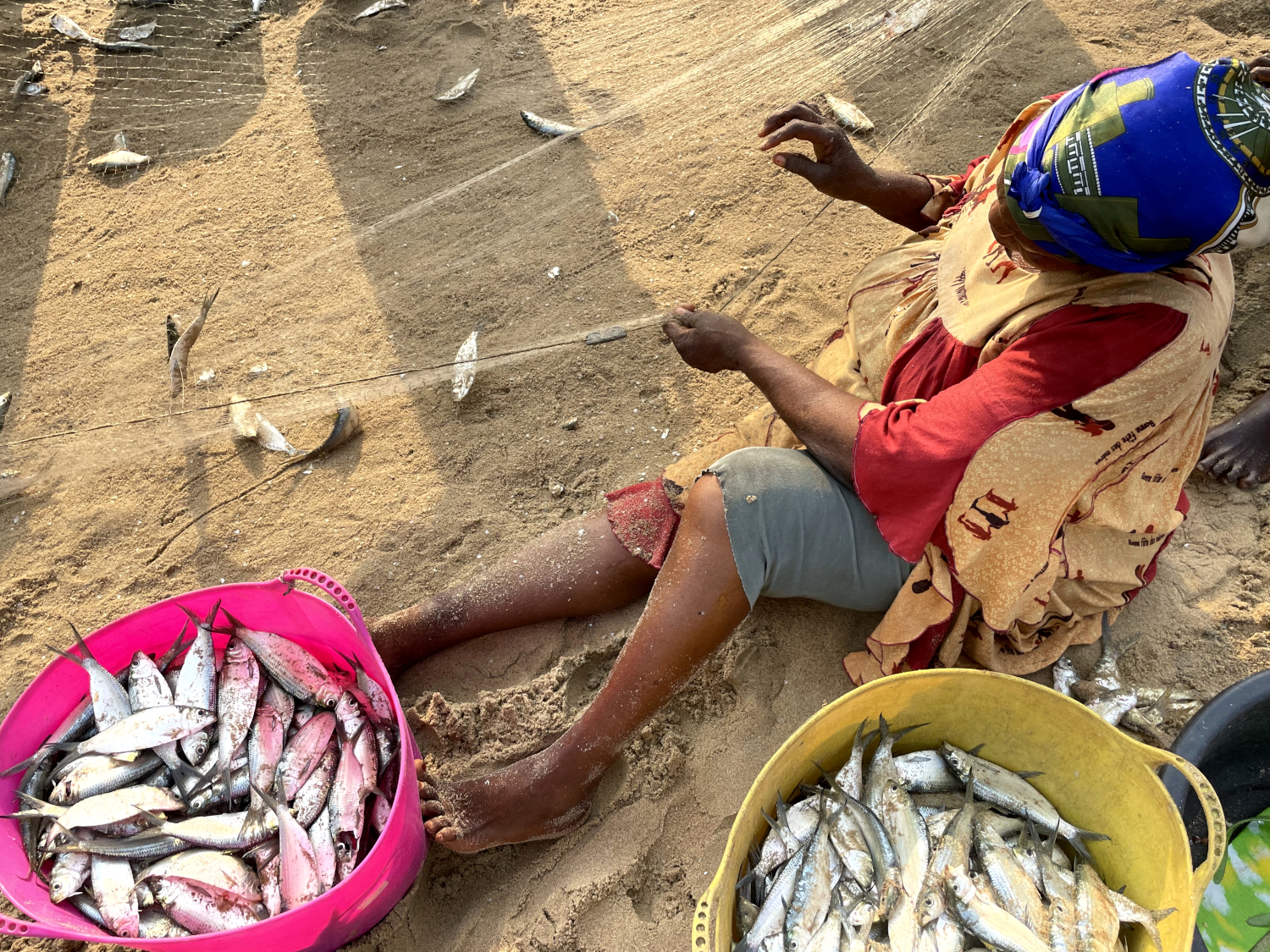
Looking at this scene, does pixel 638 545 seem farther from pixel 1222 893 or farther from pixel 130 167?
pixel 130 167

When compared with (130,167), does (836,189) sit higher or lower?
higher

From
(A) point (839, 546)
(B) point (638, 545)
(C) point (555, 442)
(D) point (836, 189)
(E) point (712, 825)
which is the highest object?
(D) point (836, 189)

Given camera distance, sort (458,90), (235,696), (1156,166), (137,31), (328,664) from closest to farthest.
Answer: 1. (1156,166)
2. (235,696)
3. (328,664)
4. (458,90)
5. (137,31)

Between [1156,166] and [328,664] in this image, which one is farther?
[328,664]

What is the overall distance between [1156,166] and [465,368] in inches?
91.5

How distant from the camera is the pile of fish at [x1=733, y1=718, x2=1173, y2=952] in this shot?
5.50 feet

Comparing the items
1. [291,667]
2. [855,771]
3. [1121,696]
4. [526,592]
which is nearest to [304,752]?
[291,667]

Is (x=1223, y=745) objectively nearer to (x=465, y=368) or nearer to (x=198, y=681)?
(x=198, y=681)

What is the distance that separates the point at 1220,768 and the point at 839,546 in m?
1.02

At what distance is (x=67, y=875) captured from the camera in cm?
179

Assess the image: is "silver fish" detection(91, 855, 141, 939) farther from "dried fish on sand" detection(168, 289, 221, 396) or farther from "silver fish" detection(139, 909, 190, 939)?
"dried fish on sand" detection(168, 289, 221, 396)

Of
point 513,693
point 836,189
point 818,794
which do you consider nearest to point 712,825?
point 818,794

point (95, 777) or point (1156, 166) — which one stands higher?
point (1156, 166)

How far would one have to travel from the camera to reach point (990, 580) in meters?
1.78
